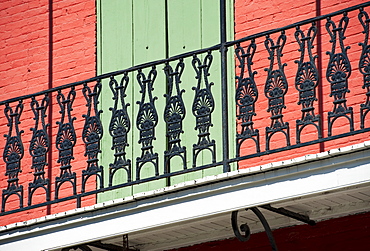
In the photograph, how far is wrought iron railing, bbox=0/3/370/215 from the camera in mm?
8539

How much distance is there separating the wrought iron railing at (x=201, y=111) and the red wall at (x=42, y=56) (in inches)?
2.1

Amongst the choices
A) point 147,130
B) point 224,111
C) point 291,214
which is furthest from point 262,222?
point 147,130

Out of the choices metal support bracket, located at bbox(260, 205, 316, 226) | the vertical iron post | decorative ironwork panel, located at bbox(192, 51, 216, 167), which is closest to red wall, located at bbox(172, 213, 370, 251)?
metal support bracket, located at bbox(260, 205, 316, 226)

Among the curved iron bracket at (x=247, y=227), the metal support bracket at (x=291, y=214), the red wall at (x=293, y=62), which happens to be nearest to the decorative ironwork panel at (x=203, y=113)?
the curved iron bracket at (x=247, y=227)

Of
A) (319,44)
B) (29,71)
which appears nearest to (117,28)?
(29,71)

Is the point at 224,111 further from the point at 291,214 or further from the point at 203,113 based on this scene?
the point at 291,214

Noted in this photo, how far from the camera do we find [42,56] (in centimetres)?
1174

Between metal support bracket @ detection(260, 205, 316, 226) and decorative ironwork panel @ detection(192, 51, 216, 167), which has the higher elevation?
decorative ironwork panel @ detection(192, 51, 216, 167)

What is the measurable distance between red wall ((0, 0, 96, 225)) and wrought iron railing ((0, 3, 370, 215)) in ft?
0.17

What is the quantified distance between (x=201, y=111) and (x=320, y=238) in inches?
64.3

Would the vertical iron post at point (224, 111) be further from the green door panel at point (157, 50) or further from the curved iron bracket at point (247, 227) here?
the green door panel at point (157, 50)

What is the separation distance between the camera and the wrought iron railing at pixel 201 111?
8.54m

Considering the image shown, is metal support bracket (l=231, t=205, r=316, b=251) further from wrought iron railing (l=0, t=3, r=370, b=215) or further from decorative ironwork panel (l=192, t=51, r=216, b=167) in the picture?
decorative ironwork panel (l=192, t=51, r=216, b=167)

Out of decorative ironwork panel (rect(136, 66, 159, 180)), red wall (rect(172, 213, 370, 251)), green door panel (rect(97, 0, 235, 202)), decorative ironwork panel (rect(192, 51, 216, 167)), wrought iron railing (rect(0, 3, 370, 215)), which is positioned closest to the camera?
wrought iron railing (rect(0, 3, 370, 215))
